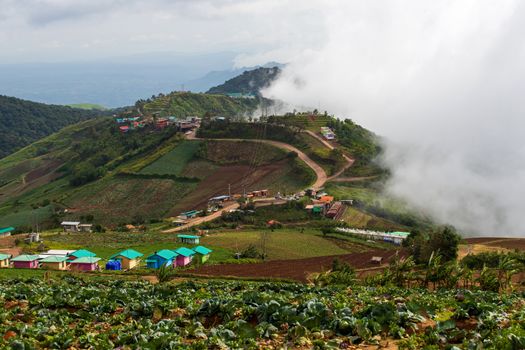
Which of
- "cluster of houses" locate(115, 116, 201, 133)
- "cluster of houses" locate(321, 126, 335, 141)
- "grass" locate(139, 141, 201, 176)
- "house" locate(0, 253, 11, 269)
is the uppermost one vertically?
"cluster of houses" locate(115, 116, 201, 133)

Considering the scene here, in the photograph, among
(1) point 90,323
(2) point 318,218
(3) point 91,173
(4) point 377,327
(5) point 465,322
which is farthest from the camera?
(3) point 91,173

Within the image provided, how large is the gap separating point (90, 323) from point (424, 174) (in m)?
79.1

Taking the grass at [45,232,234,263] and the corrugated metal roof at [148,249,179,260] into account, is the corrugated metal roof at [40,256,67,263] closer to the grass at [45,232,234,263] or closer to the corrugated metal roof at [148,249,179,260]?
the grass at [45,232,234,263]

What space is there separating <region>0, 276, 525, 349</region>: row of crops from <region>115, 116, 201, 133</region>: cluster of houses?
9526 centimetres

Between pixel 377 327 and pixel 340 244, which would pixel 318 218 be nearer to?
pixel 340 244

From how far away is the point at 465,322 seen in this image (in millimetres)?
15078

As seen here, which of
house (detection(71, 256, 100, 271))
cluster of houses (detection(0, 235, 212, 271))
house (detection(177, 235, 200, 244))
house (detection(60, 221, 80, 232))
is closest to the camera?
house (detection(71, 256, 100, 271))

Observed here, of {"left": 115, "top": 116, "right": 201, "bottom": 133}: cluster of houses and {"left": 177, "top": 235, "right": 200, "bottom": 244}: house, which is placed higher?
{"left": 115, "top": 116, "right": 201, "bottom": 133}: cluster of houses

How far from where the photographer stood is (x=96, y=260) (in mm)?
44938

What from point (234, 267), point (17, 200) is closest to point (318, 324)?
point (234, 267)

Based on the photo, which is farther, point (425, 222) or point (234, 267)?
point (425, 222)

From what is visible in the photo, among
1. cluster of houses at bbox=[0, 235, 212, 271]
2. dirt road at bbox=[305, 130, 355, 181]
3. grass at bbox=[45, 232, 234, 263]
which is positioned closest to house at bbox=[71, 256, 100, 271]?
cluster of houses at bbox=[0, 235, 212, 271]

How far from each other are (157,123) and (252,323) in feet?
367

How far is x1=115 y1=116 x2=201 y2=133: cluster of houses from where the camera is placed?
113650 millimetres
